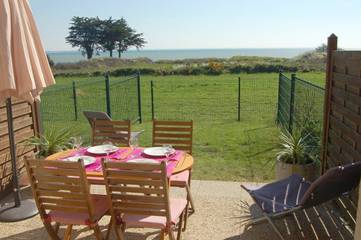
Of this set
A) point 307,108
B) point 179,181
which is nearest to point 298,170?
point 179,181

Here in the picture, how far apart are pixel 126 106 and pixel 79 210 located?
7.37 meters

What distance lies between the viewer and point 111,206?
2.98 m

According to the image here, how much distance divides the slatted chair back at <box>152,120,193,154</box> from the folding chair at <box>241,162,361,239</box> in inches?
46.8

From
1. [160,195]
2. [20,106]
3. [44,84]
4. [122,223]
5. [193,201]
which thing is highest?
[44,84]

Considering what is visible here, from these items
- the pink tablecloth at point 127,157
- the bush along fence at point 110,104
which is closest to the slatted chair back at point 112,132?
the pink tablecloth at point 127,157

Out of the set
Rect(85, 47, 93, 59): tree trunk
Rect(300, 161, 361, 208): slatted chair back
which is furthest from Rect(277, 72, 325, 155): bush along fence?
Rect(85, 47, 93, 59): tree trunk

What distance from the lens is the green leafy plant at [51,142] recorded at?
507 centimetres

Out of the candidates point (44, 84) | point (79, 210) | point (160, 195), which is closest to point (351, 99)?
point (160, 195)

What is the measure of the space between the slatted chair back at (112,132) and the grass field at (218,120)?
54.2 inches

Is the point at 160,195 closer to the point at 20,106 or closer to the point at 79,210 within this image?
the point at 79,210

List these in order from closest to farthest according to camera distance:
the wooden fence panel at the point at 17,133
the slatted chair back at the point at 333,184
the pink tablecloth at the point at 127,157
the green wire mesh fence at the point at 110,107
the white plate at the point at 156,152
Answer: the slatted chair back at the point at 333,184
the pink tablecloth at the point at 127,157
the white plate at the point at 156,152
the wooden fence panel at the point at 17,133
the green wire mesh fence at the point at 110,107

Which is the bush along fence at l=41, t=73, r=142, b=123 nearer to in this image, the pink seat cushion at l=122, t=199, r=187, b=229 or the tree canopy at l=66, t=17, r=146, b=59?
Result: the pink seat cushion at l=122, t=199, r=187, b=229

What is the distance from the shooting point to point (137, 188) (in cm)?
291

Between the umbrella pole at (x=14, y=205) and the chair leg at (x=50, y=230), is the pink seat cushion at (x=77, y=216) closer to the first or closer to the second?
the chair leg at (x=50, y=230)
